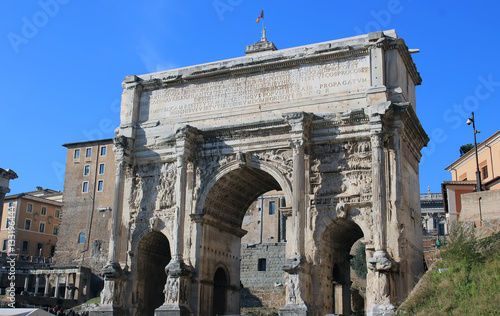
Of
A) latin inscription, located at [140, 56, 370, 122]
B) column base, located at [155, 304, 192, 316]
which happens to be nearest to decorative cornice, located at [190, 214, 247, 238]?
column base, located at [155, 304, 192, 316]

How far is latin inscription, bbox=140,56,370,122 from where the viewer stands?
2156 centimetres

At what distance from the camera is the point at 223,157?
22531 mm

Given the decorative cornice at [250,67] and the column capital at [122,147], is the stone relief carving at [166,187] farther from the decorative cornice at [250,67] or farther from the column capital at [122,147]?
the decorative cornice at [250,67]

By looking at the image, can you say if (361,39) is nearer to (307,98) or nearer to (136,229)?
(307,98)

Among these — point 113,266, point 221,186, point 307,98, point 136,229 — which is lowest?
point 113,266

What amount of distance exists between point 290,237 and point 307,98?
490cm

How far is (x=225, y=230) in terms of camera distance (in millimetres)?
23969

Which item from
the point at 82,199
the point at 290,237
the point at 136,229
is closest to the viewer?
the point at 290,237

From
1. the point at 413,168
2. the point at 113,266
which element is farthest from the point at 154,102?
the point at 413,168

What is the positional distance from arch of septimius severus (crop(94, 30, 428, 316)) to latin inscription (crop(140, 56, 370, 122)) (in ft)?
0.15

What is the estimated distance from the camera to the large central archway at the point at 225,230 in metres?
22.2

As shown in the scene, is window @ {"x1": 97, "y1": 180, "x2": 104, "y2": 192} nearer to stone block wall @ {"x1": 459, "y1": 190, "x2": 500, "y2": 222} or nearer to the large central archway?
the large central archway

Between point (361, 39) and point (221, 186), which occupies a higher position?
point (361, 39)

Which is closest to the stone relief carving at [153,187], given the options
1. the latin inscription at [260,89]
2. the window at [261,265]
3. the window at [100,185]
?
the latin inscription at [260,89]
